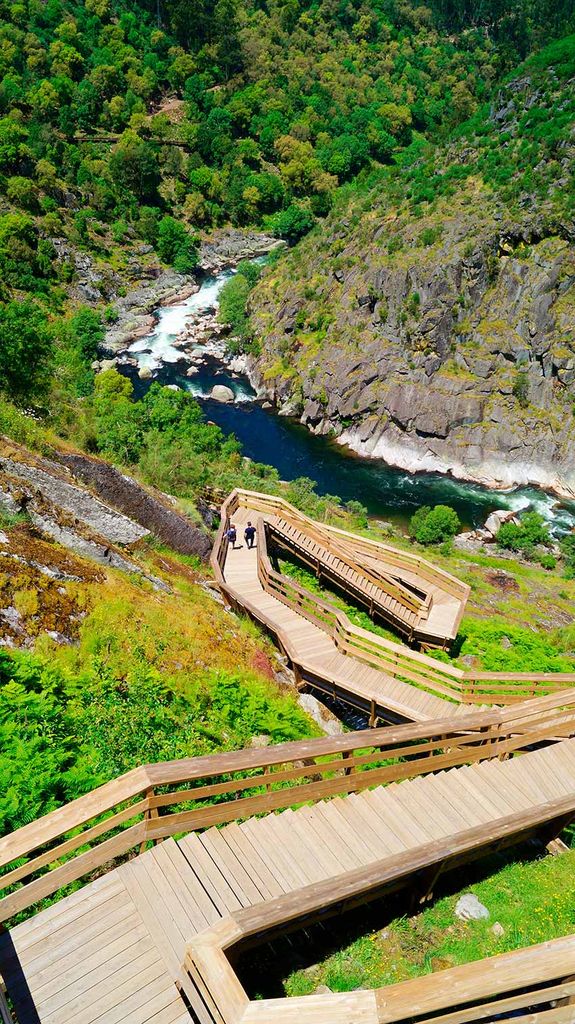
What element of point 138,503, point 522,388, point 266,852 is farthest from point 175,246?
point 266,852

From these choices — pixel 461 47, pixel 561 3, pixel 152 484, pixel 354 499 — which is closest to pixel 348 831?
pixel 152 484

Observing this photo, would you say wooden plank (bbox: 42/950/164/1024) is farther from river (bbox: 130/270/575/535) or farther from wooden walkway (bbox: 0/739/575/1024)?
river (bbox: 130/270/575/535)

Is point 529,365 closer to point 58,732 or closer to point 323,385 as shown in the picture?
point 323,385

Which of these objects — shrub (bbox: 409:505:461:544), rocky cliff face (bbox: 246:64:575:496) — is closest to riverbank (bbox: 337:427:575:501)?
rocky cliff face (bbox: 246:64:575:496)

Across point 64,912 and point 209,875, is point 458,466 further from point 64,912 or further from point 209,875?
point 64,912

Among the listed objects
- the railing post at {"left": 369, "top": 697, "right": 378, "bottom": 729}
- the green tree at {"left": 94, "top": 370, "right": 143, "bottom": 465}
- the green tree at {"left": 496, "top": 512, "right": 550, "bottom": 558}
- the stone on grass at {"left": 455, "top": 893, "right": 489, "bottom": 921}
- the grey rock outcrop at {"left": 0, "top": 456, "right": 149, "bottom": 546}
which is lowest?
the green tree at {"left": 496, "top": 512, "right": 550, "bottom": 558}
